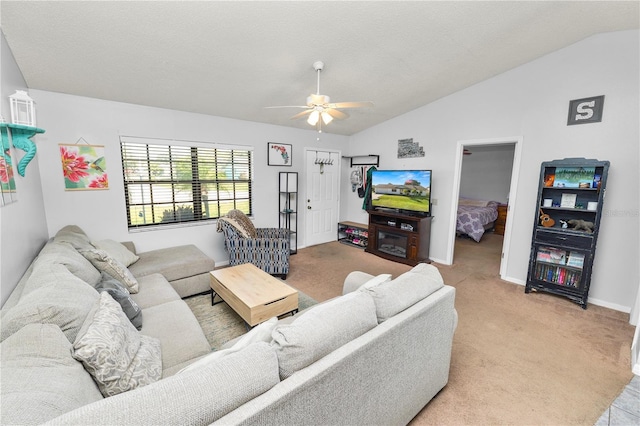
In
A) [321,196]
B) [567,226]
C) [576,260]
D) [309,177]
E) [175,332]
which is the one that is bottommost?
[175,332]

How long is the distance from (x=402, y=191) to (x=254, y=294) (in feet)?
10.1

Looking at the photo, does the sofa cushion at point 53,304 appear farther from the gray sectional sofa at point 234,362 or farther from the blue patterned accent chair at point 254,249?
the blue patterned accent chair at point 254,249

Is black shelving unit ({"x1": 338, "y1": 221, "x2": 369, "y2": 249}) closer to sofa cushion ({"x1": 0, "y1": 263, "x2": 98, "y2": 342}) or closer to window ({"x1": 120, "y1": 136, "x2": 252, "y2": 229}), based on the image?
window ({"x1": 120, "y1": 136, "x2": 252, "y2": 229})

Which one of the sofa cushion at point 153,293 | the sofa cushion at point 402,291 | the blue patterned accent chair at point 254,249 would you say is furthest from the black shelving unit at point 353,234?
the sofa cushion at point 153,293

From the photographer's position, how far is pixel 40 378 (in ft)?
2.88

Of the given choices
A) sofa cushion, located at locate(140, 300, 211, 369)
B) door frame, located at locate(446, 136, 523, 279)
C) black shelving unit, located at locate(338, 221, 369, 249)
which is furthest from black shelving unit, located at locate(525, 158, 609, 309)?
sofa cushion, located at locate(140, 300, 211, 369)

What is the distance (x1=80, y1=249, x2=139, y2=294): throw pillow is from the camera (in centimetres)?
226

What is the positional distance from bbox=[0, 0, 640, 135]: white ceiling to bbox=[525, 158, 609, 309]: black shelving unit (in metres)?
1.45

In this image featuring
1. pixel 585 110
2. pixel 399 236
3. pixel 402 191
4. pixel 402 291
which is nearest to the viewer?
pixel 402 291

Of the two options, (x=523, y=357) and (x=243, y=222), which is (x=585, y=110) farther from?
(x=243, y=222)

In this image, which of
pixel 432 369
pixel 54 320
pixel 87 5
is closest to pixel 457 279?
pixel 432 369

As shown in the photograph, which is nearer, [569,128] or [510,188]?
[569,128]

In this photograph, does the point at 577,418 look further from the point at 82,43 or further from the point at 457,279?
the point at 82,43

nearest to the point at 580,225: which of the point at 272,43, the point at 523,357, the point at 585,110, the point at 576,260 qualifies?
the point at 576,260
